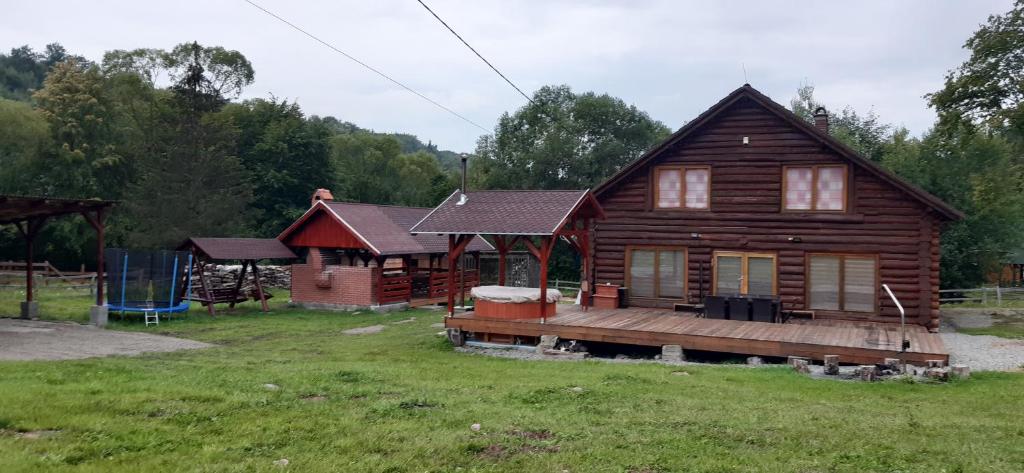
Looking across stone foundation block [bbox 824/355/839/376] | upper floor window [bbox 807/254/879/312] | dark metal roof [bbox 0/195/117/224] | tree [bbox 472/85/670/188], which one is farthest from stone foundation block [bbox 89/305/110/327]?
tree [bbox 472/85/670/188]

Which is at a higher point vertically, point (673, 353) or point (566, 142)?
point (566, 142)

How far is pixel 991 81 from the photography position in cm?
2788

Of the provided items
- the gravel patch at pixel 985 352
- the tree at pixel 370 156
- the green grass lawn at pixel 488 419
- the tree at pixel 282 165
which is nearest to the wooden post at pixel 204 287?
the green grass lawn at pixel 488 419

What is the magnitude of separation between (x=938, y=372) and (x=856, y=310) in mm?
6829

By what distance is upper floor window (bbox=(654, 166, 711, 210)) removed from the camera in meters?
20.4

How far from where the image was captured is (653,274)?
20.9 m

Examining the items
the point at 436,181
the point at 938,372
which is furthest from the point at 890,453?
the point at 436,181

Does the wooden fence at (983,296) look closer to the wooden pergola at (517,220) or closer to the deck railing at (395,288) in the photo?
the wooden pergola at (517,220)

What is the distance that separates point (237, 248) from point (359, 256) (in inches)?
182

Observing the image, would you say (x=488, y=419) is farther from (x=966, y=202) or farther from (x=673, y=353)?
(x=966, y=202)

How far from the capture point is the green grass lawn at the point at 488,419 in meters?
6.36

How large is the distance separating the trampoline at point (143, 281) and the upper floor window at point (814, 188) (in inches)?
694

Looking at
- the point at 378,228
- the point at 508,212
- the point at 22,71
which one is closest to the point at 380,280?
the point at 378,228

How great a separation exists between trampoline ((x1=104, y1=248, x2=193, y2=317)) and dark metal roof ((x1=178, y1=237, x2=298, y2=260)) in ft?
3.80
